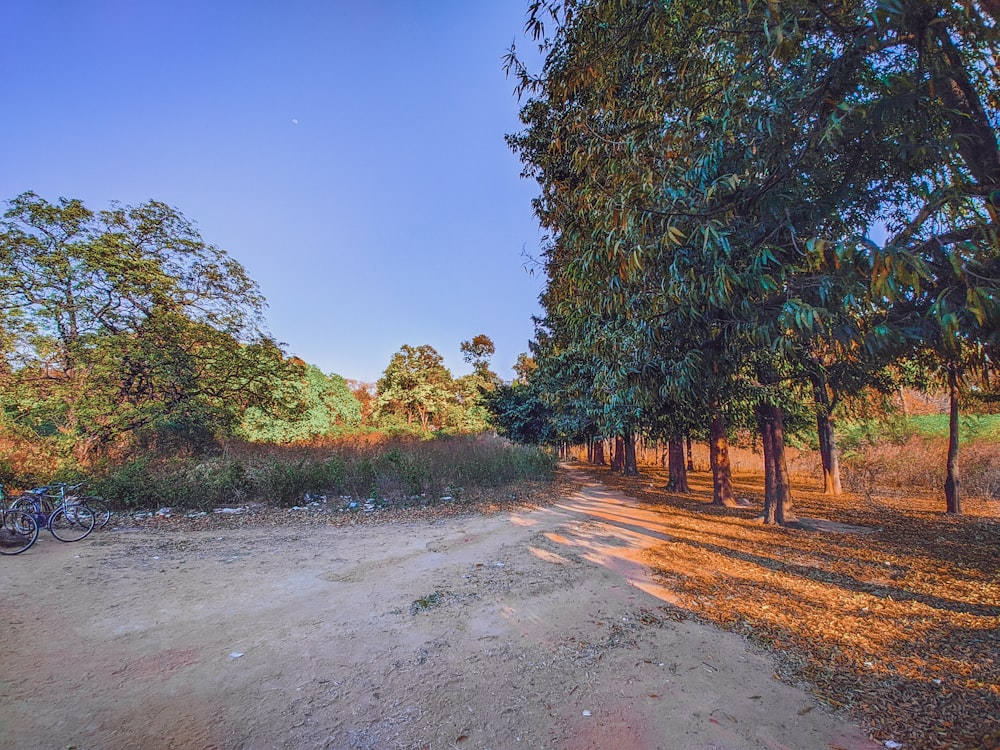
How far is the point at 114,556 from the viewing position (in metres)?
6.40

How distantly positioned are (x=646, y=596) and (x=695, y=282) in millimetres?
3557

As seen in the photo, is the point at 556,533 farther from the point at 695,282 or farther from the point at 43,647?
the point at 43,647

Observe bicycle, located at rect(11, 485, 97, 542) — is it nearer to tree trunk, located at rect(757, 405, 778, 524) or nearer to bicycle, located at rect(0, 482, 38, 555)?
bicycle, located at rect(0, 482, 38, 555)

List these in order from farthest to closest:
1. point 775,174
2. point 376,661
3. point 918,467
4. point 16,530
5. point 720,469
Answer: point 918,467
point 720,469
point 16,530
point 376,661
point 775,174

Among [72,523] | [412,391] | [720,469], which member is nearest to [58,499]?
[72,523]

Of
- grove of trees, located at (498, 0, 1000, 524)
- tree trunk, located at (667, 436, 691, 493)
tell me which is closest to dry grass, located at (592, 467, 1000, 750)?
grove of trees, located at (498, 0, 1000, 524)

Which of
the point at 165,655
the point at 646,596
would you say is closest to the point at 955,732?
the point at 646,596

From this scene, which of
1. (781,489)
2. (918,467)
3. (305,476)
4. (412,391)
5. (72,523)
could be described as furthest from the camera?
(412,391)

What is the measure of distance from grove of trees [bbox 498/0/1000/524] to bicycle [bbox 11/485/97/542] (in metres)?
9.38

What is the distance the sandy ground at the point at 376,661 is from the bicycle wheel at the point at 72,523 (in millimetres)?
1280

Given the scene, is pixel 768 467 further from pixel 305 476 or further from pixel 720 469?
pixel 305 476

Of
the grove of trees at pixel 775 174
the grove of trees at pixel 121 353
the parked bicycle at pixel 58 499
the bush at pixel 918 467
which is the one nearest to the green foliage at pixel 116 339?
the grove of trees at pixel 121 353

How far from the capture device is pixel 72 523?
751 cm

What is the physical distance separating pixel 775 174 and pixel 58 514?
37.6ft
